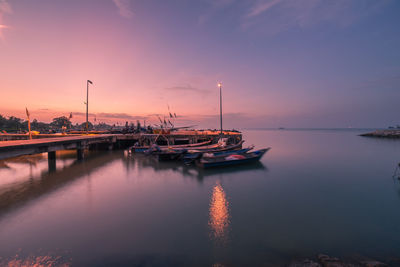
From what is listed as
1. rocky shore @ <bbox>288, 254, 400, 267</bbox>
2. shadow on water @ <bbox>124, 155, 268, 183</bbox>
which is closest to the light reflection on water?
rocky shore @ <bbox>288, 254, 400, 267</bbox>

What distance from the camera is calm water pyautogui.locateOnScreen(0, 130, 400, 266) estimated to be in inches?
308

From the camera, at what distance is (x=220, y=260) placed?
7.37 metres

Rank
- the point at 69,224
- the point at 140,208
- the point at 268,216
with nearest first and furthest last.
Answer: the point at 69,224 → the point at 268,216 → the point at 140,208

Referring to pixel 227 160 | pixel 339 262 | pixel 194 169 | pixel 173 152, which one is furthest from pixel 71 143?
pixel 339 262

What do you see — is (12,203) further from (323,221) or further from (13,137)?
(13,137)

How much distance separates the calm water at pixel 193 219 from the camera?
7.81 m

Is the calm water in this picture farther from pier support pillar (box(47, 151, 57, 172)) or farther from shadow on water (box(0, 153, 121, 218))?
pier support pillar (box(47, 151, 57, 172))

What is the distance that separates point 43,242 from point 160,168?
16225 millimetres

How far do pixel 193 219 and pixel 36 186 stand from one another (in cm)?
1680

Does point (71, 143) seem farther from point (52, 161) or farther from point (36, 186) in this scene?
point (36, 186)

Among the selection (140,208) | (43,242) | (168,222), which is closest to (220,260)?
(168,222)

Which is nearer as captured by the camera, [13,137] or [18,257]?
[18,257]

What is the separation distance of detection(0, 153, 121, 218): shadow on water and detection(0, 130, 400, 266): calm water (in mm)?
97

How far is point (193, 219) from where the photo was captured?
11.0 m
